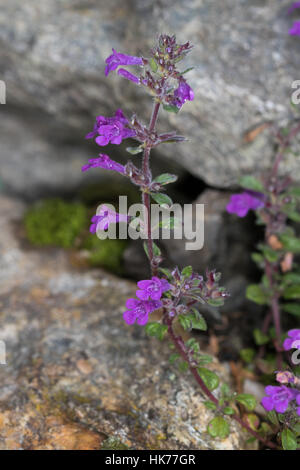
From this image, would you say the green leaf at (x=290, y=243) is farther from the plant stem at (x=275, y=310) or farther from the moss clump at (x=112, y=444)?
the moss clump at (x=112, y=444)

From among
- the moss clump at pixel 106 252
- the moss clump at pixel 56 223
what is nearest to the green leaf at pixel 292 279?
the moss clump at pixel 106 252

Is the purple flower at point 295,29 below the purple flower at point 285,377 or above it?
above

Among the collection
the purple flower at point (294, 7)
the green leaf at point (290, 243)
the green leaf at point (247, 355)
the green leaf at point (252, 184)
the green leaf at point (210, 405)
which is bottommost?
the green leaf at point (210, 405)

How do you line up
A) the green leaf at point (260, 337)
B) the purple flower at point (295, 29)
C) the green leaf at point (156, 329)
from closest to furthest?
the green leaf at point (156, 329), the purple flower at point (295, 29), the green leaf at point (260, 337)

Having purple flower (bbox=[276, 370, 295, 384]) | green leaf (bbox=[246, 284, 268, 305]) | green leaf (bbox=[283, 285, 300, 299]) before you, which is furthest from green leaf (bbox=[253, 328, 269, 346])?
purple flower (bbox=[276, 370, 295, 384])

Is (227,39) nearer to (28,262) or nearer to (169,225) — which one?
(169,225)

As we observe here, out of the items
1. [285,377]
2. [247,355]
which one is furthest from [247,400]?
[247,355]

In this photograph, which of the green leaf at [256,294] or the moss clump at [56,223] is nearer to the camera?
the green leaf at [256,294]
